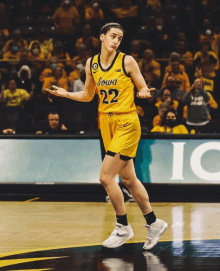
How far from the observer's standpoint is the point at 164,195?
35.1 feet

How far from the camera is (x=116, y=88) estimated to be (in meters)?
5.99

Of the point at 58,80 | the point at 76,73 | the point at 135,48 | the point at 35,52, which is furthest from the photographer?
the point at 35,52

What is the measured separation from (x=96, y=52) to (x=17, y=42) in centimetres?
226

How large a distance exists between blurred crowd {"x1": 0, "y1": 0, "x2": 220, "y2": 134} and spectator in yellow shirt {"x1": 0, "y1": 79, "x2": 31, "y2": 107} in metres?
0.02

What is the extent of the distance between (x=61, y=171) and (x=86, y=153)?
22.3 inches

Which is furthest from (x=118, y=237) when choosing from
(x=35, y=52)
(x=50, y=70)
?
(x=35, y=52)

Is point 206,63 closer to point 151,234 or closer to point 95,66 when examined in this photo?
point 95,66

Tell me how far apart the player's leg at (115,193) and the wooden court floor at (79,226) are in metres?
0.15

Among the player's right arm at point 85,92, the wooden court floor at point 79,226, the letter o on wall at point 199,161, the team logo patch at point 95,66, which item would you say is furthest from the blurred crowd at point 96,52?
the team logo patch at point 95,66

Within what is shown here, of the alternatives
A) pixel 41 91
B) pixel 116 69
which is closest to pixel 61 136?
pixel 41 91

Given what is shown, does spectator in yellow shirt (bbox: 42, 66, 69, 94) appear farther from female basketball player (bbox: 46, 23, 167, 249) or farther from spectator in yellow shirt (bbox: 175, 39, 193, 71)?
female basketball player (bbox: 46, 23, 167, 249)

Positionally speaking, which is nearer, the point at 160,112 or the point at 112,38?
the point at 112,38

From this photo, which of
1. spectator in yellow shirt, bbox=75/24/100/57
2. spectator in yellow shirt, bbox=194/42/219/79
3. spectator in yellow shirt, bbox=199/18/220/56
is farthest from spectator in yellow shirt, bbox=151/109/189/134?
spectator in yellow shirt, bbox=75/24/100/57

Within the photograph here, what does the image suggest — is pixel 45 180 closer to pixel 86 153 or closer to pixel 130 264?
pixel 86 153
